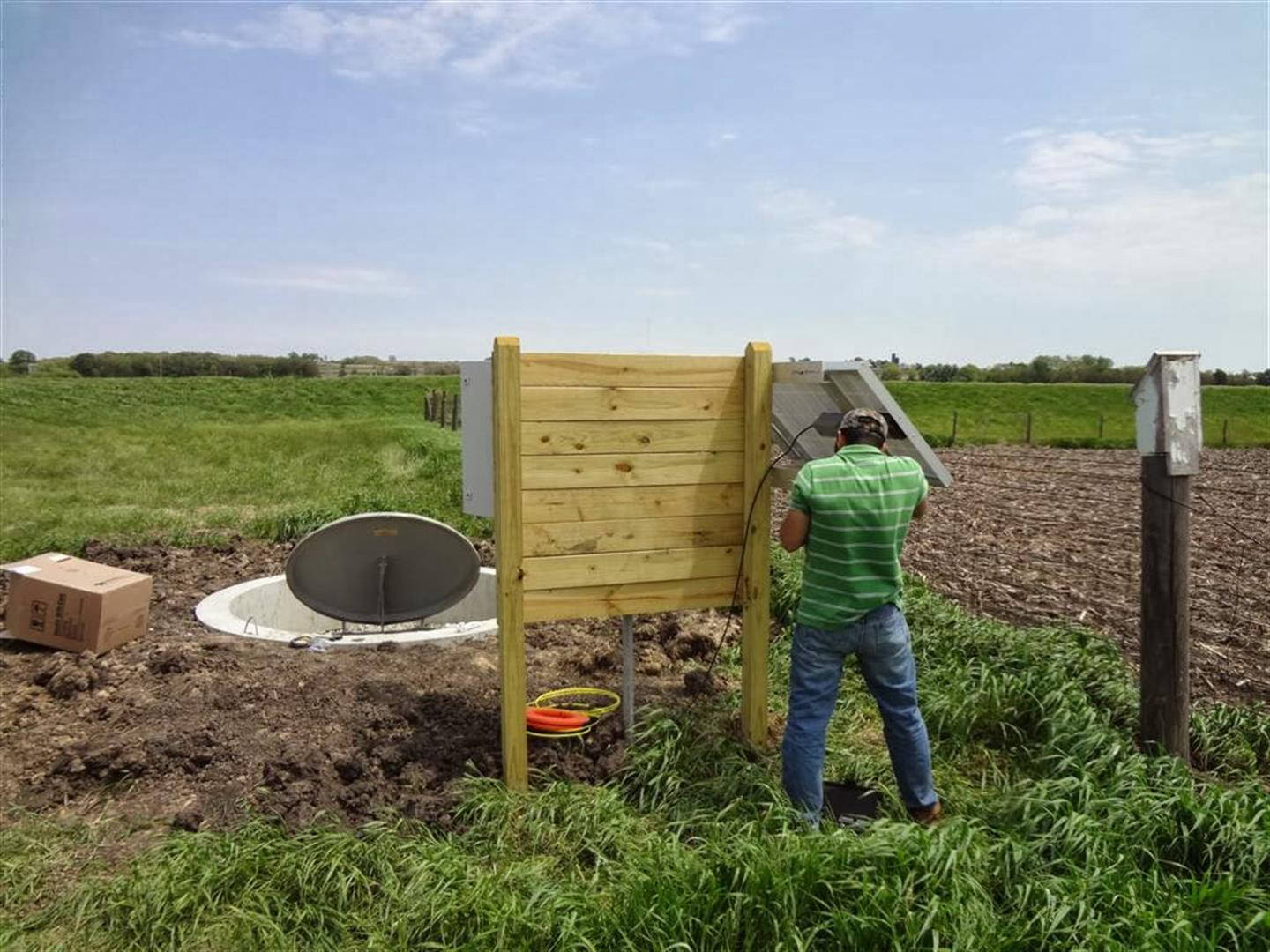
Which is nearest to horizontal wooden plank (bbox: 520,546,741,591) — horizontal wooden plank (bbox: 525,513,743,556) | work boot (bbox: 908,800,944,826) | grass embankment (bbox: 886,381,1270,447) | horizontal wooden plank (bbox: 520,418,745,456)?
horizontal wooden plank (bbox: 525,513,743,556)

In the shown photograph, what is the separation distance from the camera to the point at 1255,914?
307cm

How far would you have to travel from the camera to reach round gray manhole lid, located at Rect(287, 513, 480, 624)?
6.39m

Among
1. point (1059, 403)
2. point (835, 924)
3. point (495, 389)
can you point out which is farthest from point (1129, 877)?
point (1059, 403)

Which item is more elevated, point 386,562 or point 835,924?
point 386,562

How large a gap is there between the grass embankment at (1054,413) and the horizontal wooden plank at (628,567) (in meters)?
27.0

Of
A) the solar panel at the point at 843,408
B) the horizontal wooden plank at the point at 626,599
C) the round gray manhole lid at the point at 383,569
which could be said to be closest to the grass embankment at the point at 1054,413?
the round gray manhole lid at the point at 383,569

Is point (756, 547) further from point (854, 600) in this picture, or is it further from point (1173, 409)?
point (1173, 409)

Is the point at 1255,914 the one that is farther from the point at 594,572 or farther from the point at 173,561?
the point at 173,561

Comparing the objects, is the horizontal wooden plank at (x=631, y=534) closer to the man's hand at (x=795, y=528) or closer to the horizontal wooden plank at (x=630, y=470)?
the horizontal wooden plank at (x=630, y=470)

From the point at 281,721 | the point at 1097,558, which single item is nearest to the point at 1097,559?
the point at 1097,558

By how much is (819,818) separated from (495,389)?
2.23 metres

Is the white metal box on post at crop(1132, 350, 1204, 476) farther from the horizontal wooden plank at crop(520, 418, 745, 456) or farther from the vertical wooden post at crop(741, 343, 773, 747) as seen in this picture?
the horizontal wooden plank at crop(520, 418, 745, 456)

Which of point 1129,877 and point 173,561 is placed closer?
point 1129,877

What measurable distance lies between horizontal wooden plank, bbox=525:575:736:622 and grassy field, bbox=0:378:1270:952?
0.60 metres
